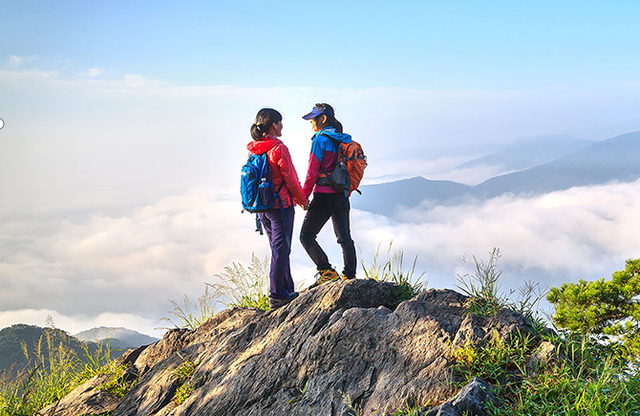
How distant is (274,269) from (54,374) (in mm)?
4048

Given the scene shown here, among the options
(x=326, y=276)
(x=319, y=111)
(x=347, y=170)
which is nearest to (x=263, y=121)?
(x=319, y=111)

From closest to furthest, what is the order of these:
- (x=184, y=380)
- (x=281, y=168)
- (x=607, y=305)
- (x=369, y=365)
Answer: (x=369, y=365) < (x=184, y=380) < (x=281, y=168) < (x=607, y=305)

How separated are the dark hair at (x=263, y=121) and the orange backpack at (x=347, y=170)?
863mm

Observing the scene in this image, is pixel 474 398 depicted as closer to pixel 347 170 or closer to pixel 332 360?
pixel 332 360

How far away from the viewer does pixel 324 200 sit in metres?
7.87

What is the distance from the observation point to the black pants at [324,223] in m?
7.89

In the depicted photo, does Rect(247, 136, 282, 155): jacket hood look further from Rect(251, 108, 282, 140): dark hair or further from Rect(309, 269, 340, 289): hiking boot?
Rect(309, 269, 340, 289): hiking boot

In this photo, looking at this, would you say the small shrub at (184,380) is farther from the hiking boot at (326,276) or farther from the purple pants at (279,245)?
the hiking boot at (326,276)

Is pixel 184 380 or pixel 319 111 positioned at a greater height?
pixel 319 111

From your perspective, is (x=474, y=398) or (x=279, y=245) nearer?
(x=474, y=398)

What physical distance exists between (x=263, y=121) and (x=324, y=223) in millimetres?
1737

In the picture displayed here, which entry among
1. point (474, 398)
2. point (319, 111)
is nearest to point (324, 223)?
point (319, 111)

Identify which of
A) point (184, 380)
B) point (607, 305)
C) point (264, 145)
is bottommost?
point (607, 305)

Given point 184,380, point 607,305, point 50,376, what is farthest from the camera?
point 607,305
